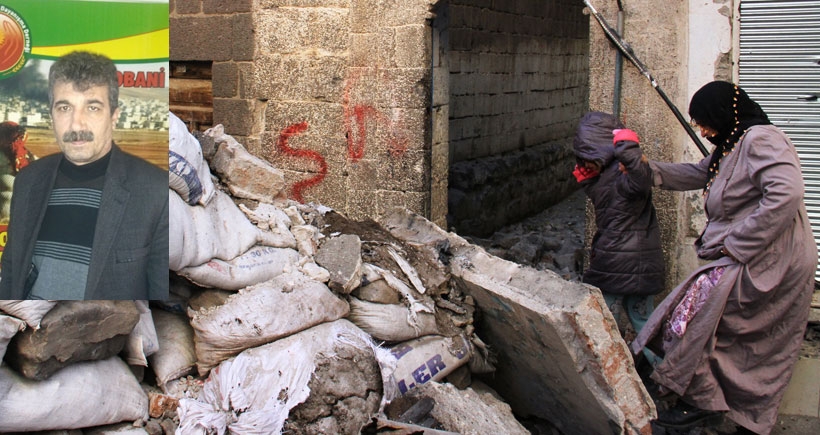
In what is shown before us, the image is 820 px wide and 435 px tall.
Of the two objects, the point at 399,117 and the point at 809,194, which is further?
the point at 399,117

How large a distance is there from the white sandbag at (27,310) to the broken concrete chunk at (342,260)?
1215mm

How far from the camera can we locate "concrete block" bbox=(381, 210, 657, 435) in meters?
3.74

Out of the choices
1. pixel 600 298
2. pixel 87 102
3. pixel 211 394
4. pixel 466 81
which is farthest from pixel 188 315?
pixel 466 81

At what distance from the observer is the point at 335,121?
20.9 feet

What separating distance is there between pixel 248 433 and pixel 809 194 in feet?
10.6

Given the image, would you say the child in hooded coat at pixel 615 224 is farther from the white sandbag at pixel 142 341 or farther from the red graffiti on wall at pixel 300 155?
the white sandbag at pixel 142 341

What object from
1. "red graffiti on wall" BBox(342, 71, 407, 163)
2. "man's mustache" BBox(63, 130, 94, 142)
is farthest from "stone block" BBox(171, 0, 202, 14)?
"man's mustache" BBox(63, 130, 94, 142)

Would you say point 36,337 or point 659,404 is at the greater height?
point 36,337

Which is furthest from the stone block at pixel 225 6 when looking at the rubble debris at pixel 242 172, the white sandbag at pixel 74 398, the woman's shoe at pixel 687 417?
the woman's shoe at pixel 687 417

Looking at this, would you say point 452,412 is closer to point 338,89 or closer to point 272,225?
A: point 272,225

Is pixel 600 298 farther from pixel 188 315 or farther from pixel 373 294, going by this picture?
pixel 188 315

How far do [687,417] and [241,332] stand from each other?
2.05 meters

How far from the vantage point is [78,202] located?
315cm

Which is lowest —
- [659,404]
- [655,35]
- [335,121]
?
[659,404]
